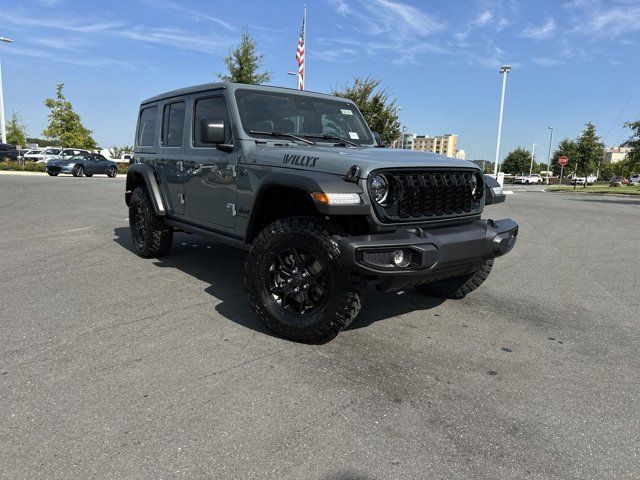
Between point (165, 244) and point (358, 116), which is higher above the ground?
point (358, 116)

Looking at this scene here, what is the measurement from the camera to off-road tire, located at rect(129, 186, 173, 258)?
577 centimetres

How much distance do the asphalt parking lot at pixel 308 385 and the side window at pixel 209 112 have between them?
154cm

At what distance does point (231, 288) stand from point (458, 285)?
2282mm

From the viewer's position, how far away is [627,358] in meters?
3.46

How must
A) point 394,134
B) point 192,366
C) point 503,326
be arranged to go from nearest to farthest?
point 192,366
point 503,326
point 394,134

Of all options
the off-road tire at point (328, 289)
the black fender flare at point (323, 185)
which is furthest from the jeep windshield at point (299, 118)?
the off-road tire at point (328, 289)

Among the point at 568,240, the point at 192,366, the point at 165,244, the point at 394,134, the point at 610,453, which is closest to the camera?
the point at 610,453

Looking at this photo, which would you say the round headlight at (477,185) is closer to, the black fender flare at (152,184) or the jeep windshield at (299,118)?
the jeep windshield at (299,118)

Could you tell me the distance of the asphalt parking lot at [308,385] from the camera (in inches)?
86.6

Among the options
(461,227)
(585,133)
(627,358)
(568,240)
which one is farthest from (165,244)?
(585,133)

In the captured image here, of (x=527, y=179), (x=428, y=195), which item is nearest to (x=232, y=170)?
(x=428, y=195)

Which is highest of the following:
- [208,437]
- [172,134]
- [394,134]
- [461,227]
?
[394,134]

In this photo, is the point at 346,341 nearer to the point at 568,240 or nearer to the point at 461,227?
the point at 461,227

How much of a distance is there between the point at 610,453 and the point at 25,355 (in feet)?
11.5
